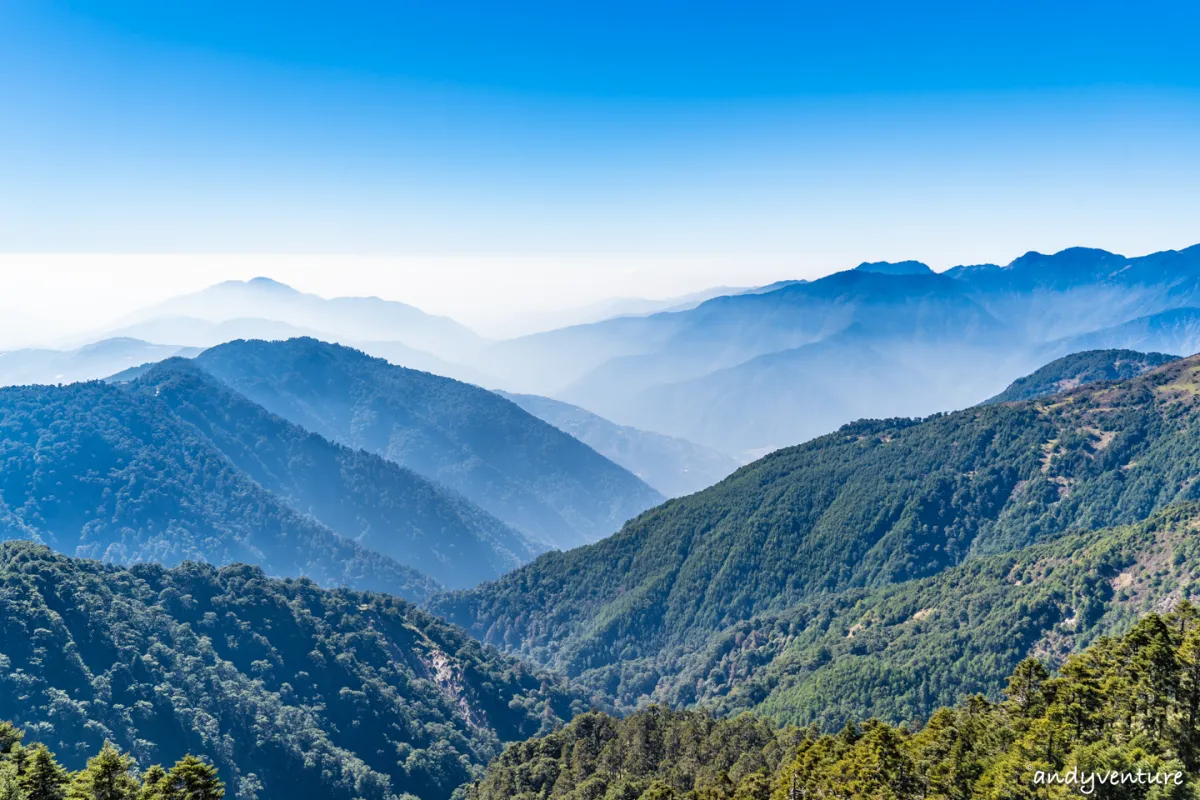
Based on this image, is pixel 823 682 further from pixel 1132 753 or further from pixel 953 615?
pixel 1132 753

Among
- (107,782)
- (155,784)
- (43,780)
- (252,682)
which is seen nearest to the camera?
(107,782)

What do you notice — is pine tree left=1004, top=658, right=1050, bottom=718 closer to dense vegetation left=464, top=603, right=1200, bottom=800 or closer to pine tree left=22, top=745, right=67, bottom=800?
dense vegetation left=464, top=603, right=1200, bottom=800

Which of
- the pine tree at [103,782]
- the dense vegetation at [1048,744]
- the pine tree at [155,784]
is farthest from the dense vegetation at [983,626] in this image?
the pine tree at [103,782]

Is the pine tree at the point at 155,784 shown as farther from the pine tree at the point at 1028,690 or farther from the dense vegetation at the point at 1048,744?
the pine tree at the point at 1028,690

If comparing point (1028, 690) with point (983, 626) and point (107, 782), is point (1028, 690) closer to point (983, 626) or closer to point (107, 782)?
point (107, 782)

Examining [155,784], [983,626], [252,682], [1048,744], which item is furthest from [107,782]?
[983,626]
